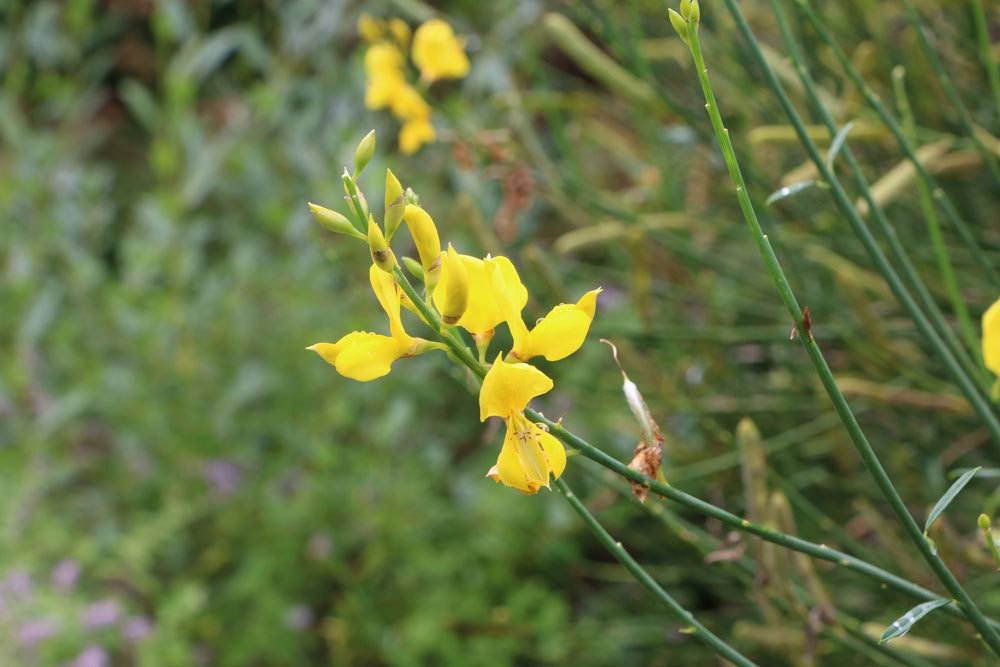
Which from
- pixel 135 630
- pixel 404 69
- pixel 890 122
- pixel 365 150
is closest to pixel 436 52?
pixel 404 69

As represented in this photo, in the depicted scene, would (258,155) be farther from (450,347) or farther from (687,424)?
(450,347)

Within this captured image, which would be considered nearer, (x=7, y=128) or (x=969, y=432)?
(x=969, y=432)

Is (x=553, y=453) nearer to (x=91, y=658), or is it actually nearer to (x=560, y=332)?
(x=560, y=332)

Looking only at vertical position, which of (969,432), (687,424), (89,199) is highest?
(969,432)

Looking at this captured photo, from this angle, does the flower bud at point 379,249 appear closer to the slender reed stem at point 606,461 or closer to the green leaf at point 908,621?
the slender reed stem at point 606,461

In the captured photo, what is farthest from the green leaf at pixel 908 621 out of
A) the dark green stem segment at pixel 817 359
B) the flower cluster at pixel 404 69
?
the flower cluster at pixel 404 69

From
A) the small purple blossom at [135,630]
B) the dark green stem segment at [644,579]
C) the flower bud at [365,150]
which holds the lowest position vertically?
the small purple blossom at [135,630]


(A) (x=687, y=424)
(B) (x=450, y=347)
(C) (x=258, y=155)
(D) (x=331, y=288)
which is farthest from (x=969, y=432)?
(C) (x=258, y=155)
